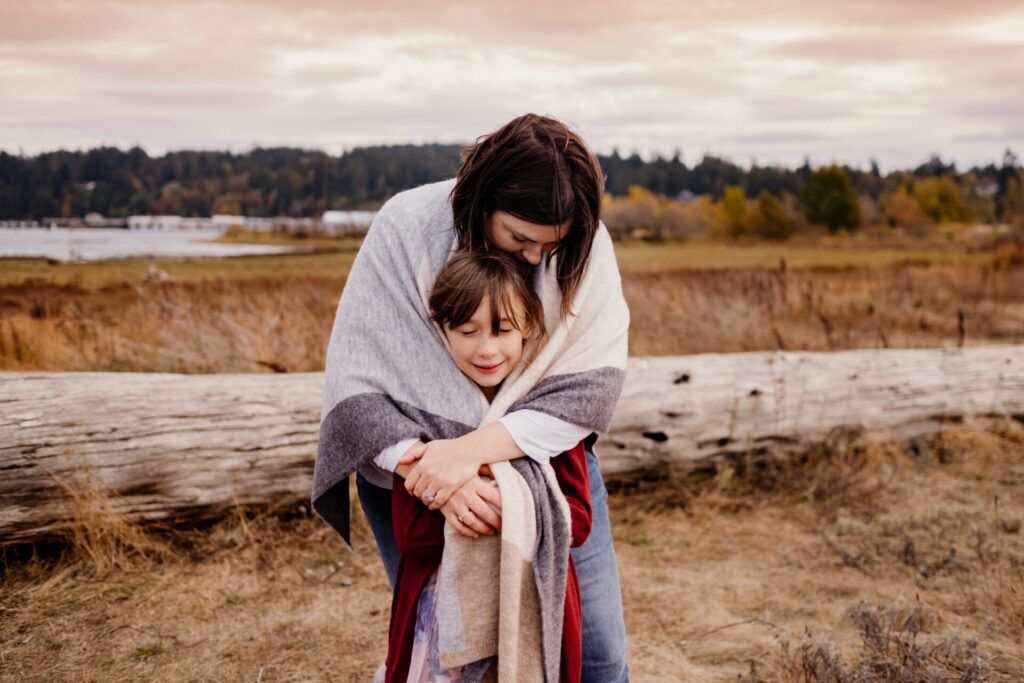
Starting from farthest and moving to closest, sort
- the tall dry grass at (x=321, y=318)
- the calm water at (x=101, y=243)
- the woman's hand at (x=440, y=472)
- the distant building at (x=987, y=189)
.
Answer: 1. the distant building at (x=987, y=189)
2. the calm water at (x=101, y=243)
3. the tall dry grass at (x=321, y=318)
4. the woman's hand at (x=440, y=472)

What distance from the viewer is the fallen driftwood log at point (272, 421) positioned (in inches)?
150

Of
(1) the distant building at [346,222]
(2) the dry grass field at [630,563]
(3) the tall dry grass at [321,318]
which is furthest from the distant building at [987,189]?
(2) the dry grass field at [630,563]

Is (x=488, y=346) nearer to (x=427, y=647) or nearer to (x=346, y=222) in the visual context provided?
(x=427, y=647)

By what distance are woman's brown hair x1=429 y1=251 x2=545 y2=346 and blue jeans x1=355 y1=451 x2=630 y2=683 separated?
0.67 meters

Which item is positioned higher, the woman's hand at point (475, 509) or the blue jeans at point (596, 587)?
the woman's hand at point (475, 509)

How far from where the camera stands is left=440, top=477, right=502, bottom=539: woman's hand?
6.75ft

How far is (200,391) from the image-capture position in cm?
427

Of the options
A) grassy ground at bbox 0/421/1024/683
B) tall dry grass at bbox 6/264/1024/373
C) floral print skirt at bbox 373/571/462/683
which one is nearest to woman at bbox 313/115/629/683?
floral print skirt at bbox 373/571/462/683

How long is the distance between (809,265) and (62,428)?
15.6 meters

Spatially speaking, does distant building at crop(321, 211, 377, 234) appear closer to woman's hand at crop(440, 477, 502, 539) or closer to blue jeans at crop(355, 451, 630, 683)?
blue jeans at crop(355, 451, 630, 683)

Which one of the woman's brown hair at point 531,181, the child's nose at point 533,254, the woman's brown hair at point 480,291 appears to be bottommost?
the woman's brown hair at point 480,291

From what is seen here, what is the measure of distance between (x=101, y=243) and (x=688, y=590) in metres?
5.98

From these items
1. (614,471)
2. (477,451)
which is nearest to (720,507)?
(614,471)

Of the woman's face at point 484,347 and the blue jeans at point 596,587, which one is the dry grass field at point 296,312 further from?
the woman's face at point 484,347
